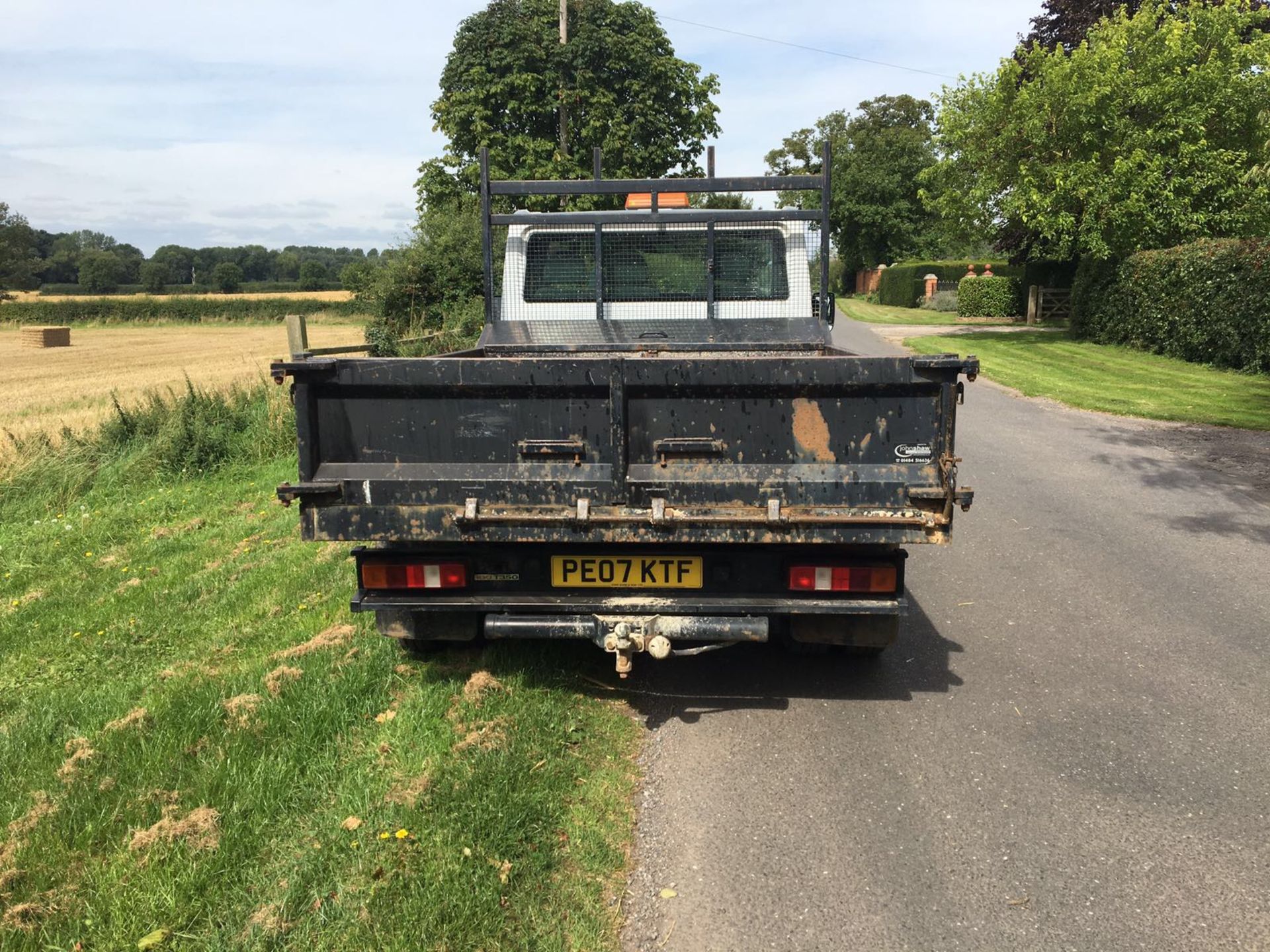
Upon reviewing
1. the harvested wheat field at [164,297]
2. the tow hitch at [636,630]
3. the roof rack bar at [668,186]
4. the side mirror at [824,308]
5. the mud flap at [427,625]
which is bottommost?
the mud flap at [427,625]

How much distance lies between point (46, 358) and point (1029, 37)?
3689 cm

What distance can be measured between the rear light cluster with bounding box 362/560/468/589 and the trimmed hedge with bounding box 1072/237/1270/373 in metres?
16.1

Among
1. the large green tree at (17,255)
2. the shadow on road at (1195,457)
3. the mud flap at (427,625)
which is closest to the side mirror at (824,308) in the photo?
the mud flap at (427,625)

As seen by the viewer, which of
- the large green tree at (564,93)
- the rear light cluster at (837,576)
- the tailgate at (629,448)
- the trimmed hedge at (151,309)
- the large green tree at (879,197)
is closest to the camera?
Result: the tailgate at (629,448)

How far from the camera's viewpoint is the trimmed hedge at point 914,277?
44.6 m

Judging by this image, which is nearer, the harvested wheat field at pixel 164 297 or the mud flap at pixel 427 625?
the mud flap at pixel 427 625

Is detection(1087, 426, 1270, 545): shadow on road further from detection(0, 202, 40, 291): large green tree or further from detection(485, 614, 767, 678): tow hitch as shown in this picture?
detection(0, 202, 40, 291): large green tree

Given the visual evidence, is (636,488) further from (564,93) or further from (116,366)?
(116,366)

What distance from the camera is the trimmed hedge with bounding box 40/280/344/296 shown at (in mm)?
86562

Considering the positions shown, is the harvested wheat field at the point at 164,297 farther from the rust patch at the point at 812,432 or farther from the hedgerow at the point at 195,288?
the rust patch at the point at 812,432

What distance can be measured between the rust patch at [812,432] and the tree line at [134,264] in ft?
241

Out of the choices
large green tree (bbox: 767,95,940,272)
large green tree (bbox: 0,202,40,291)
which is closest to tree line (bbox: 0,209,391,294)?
large green tree (bbox: 0,202,40,291)

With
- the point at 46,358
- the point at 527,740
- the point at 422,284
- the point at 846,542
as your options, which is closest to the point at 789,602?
the point at 846,542

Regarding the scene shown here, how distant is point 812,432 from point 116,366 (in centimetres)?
3457
